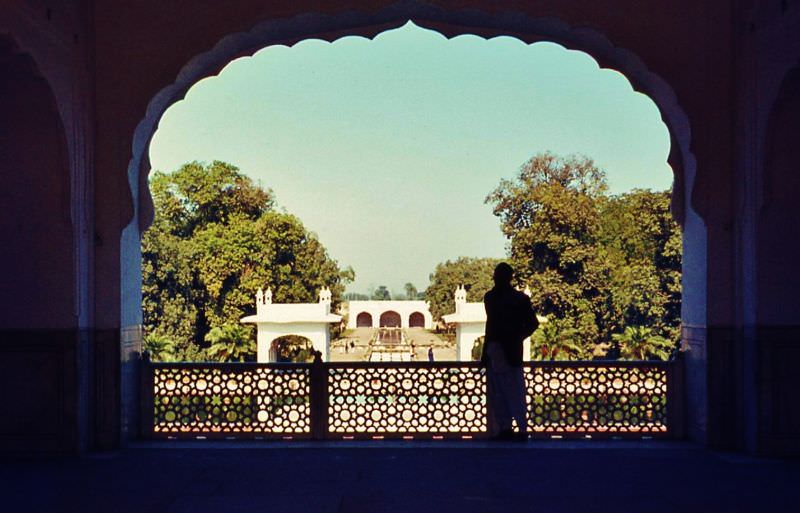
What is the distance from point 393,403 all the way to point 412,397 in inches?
5.9

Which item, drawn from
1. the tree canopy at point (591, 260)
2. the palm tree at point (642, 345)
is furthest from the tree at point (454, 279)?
the palm tree at point (642, 345)

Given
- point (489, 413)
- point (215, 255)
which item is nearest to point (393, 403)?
point (489, 413)

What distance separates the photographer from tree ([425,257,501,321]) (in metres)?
44.7

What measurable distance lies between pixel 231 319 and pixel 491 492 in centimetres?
2762

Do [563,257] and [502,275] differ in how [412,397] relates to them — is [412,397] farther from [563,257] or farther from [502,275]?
[563,257]

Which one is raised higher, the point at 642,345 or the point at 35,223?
the point at 35,223

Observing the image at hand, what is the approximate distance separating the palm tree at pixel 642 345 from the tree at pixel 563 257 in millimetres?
3524

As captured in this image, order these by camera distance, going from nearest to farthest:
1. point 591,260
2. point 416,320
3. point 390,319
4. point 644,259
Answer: point 591,260 < point 644,259 < point 390,319 < point 416,320

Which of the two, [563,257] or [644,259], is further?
[644,259]

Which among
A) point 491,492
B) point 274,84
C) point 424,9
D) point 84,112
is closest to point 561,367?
point 491,492

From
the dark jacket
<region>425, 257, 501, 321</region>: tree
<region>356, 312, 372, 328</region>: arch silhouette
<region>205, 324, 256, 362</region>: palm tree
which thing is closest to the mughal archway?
the dark jacket

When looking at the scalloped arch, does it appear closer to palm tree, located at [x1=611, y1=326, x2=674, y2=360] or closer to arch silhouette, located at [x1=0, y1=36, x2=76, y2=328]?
arch silhouette, located at [x1=0, y1=36, x2=76, y2=328]

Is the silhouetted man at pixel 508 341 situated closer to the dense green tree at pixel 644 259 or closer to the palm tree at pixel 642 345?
the palm tree at pixel 642 345

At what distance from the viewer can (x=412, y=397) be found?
19.7 feet
